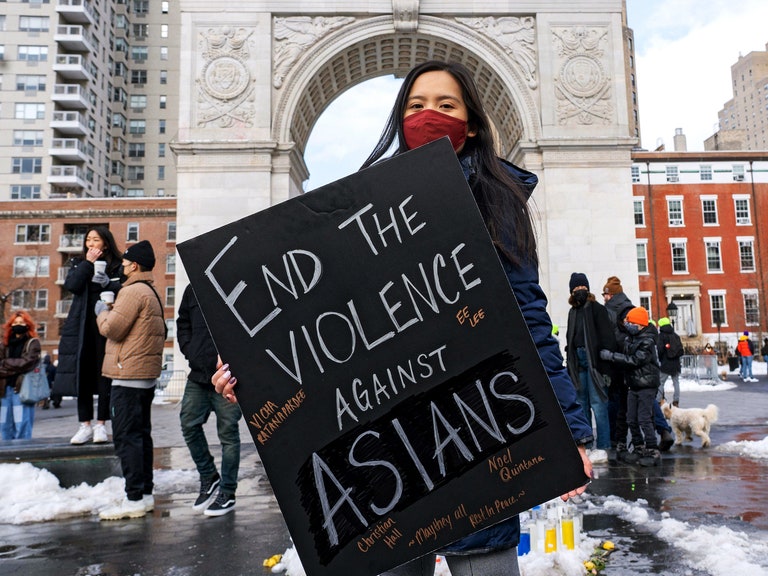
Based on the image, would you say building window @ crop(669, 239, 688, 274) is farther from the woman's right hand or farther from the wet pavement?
the woman's right hand

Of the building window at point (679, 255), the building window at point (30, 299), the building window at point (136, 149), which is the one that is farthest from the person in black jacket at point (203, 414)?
the building window at point (136, 149)

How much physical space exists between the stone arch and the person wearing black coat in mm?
13491

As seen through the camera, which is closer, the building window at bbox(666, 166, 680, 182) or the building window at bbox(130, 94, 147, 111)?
the building window at bbox(666, 166, 680, 182)

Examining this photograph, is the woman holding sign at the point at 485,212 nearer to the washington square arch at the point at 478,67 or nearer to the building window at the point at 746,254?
the washington square arch at the point at 478,67

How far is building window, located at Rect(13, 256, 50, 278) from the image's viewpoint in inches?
1775

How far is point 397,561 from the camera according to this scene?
166 cm

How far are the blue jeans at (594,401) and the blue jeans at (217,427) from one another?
4.63m

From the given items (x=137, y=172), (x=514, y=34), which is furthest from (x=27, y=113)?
(x=514, y=34)

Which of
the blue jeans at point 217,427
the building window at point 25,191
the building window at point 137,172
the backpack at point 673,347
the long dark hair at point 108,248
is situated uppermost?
the building window at point 137,172

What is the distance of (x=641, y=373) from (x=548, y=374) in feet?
19.6

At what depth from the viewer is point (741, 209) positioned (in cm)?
4162

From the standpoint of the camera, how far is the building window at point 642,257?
40.8 meters

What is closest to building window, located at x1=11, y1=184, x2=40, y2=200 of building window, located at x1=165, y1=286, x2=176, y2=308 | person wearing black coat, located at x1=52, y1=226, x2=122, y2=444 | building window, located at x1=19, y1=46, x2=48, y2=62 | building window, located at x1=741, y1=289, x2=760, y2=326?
building window, located at x1=19, y1=46, x2=48, y2=62

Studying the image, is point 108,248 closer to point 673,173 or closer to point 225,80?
point 225,80
